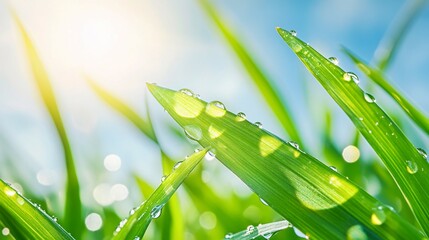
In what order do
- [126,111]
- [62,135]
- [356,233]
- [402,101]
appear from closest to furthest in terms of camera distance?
[356,233], [402,101], [62,135], [126,111]

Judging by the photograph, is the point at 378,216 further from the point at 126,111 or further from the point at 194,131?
the point at 126,111

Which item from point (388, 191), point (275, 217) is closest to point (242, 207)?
point (275, 217)

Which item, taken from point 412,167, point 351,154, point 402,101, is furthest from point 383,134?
point 351,154

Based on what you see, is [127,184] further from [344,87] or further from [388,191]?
[344,87]

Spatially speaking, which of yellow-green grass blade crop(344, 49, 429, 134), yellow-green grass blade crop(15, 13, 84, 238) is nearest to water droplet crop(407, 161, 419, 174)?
yellow-green grass blade crop(344, 49, 429, 134)

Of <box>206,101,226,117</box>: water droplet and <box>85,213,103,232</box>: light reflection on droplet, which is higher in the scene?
<box>85,213,103,232</box>: light reflection on droplet

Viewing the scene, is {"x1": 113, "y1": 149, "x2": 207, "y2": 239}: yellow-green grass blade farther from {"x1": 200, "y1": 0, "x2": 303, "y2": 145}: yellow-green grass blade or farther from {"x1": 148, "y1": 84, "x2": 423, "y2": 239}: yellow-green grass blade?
{"x1": 200, "y1": 0, "x2": 303, "y2": 145}: yellow-green grass blade

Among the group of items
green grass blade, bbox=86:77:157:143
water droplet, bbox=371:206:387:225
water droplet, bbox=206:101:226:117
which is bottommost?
water droplet, bbox=371:206:387:225
